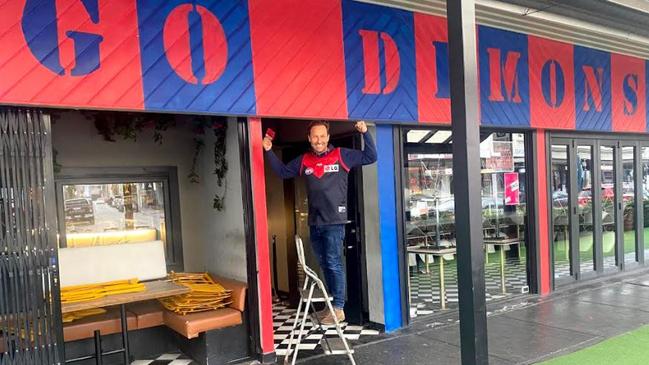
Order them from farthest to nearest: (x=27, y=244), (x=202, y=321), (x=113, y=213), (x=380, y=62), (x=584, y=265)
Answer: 1. (x=584, y=265)
2. (x=113, y=213)
3. (x=380, y=62)
4. (x=202, y=321)
5. (x=27, y=244)

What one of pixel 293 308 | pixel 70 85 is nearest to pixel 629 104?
pixel 293 308

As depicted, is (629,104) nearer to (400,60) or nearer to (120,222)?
(400,60)

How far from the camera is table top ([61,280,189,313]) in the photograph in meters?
3.62

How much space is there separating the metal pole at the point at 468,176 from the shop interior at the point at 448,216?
2456 millimetres

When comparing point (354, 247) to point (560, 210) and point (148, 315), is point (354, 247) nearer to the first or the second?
point (148, 315)

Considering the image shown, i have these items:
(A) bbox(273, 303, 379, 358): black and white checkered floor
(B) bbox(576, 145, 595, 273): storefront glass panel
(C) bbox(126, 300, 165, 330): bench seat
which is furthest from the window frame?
(B) bbox(576, 145, 595, 273): storefront glass panel

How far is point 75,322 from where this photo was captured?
4203 mm

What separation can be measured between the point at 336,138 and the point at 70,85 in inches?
112

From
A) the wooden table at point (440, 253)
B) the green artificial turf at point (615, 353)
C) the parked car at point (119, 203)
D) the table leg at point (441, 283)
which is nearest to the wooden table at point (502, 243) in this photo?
the wooden table at point (440, 253)

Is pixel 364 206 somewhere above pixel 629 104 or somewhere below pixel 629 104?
below

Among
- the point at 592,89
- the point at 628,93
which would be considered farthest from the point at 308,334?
the point at 628,93

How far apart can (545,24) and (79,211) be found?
18.6 ft

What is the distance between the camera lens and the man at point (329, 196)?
388 cm

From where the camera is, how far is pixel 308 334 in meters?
5.08
